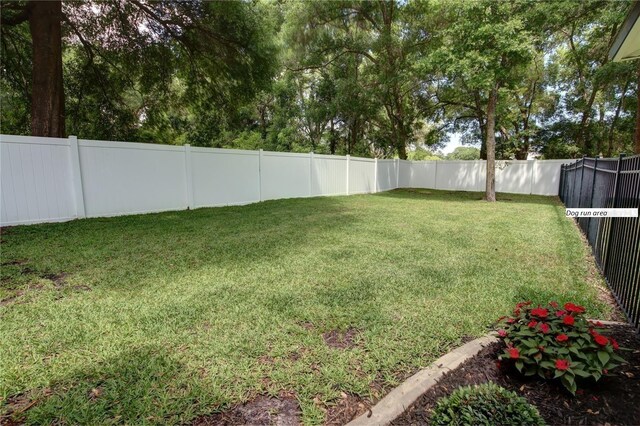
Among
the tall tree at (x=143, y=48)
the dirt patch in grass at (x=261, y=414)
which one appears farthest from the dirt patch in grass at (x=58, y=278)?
the tall tree at (x=143, y=48)

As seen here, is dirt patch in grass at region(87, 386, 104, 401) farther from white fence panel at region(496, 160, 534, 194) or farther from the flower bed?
white fence panel at region(496, 160, 534, 194)

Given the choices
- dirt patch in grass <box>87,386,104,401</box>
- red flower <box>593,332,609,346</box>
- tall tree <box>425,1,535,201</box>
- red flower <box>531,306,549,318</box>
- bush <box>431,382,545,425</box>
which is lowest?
dirt patch in grass <box>87,386,104,401</box>

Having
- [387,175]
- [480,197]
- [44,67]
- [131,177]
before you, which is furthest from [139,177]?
[480,197]

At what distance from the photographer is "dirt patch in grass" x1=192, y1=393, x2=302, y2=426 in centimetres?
166

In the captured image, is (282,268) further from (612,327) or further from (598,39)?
(598,39)

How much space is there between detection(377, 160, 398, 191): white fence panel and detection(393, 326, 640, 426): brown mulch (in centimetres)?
1408

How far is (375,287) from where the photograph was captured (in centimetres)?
339

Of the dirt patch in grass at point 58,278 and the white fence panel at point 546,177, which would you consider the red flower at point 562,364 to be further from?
the white fence panel at point 546,177

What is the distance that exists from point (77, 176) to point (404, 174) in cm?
1542

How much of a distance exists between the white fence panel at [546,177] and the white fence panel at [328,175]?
9222mm

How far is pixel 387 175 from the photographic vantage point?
16641 millimetres

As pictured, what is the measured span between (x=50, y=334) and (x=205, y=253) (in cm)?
221

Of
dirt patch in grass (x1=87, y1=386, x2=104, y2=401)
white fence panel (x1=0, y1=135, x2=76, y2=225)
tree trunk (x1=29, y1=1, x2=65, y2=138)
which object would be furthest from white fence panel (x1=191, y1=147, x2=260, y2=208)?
dirt patch in grass (x1=87, y1=386, x2=104, y2=401)

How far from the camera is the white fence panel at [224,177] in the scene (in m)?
8.36
